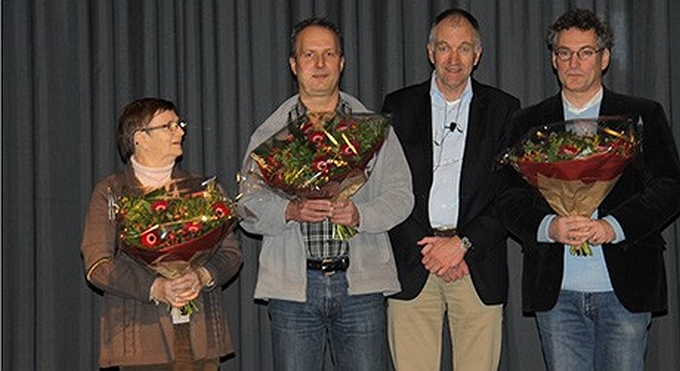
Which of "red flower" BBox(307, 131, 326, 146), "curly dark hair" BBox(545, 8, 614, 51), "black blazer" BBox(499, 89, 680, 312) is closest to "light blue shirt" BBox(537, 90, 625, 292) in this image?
"black blazer" BBox(499, 89, 680, 312)

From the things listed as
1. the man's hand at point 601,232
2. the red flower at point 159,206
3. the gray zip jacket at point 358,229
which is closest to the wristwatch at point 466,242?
the gray zip jacket at point 358,229

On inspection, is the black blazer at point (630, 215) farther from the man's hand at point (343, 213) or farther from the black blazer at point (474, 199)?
the man's hand at point (343, 213)

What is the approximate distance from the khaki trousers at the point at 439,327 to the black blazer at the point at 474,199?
2.1 inches

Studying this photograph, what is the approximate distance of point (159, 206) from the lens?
3.29m

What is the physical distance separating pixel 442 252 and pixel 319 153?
75 centimetres

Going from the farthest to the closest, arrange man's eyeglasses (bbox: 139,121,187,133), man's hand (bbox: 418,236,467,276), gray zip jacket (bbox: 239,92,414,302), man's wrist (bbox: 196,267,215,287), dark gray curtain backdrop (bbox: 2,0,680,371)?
1. dark gray curtain backdrop (bbox: 2,0,680,371)
2. man's hand (bbox: 418,236,467,276)
3. gray zip jacket (bbox: 239,92,414,302)
4. man's eyeglasses (bbox: 139,121,187,133)
5. man's wrist (bbox: 196,267,215,287)

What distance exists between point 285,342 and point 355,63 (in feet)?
6.02

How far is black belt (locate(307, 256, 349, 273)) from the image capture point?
381 cm

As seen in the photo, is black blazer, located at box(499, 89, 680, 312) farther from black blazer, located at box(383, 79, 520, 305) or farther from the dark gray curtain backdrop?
the dark gray curtain backdrop

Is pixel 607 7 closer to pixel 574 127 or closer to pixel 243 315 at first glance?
pixel 574 127

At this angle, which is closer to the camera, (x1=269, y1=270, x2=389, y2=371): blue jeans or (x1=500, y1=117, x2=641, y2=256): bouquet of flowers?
(x1=500, y1=117, x2=641, y2=256): bouquet of flowers

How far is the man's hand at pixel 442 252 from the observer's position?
155 inches

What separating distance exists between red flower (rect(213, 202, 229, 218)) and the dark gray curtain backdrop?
5.81 feet

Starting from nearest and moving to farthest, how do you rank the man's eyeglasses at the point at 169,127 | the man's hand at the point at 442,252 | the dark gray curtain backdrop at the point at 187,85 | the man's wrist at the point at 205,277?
the man's wrist at the point at 205,277, the man's eyeglasses at the point at 169,127, the man's hand at the point at 442,252, the dark gray curtain backdrop at the point at 187,85
